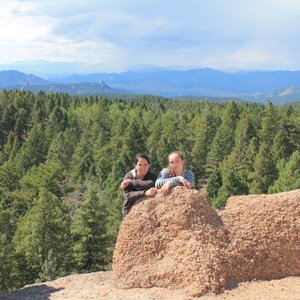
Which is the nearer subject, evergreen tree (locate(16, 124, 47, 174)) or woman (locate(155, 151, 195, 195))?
woman (locate(155, 151, 195, 195))

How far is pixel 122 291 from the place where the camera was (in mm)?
12969

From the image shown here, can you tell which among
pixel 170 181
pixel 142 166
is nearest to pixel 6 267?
pixel 142 166

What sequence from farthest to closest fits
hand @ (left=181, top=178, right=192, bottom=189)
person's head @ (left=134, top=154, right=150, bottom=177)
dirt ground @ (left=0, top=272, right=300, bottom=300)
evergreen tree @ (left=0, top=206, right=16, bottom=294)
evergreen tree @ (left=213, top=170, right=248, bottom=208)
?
1. evergreen tree @ (left=213, top=170, right=248, bottom=208)
2. evergreen tree @ (left=0, top=206, right=16, bottom=294)
3. hand @ (left=181, top=178, right=192, bottom=189)
4. person's head @ (left=134, top=154, right=150, bottom=177)
5. dirt ground @ (left=0, top=272, right=300, bottom=300)

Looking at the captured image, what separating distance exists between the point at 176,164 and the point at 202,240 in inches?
93.6

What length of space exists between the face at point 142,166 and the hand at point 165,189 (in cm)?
75

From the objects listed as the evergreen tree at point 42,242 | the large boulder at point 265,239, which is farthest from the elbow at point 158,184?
the evergreen tree at point 42,242

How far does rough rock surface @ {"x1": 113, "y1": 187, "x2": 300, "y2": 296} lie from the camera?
1262 centimetres

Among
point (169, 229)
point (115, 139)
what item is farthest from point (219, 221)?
point (115, 139)

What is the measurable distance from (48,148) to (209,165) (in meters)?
33.5

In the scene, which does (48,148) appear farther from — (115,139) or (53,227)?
(53,227)

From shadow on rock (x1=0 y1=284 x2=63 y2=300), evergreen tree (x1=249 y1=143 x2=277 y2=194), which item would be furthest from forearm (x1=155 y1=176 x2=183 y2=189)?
evergreen tree (x1=249 y1=143 x2=277 y2=194)

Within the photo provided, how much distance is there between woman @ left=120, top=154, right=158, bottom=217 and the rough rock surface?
1.18ft

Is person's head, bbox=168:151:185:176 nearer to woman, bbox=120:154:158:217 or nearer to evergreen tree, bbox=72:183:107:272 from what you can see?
woman, bbox=120:154:158:217

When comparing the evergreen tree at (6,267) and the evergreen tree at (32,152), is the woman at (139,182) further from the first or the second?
the evergreen tree at (32,152)
